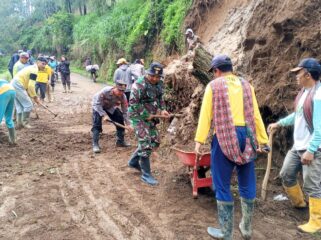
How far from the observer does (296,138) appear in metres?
4.40

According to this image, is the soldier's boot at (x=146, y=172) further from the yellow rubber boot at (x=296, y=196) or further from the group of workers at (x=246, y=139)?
the yellow rubber boot at (x=296, y=196)

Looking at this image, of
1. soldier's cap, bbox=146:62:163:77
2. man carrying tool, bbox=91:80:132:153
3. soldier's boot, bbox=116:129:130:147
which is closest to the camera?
soldier's cap, bbox=146:62:163:77

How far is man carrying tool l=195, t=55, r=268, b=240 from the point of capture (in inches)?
148

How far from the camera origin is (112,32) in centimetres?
2455

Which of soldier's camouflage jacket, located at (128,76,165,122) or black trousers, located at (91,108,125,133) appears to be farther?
black trousers, located at (91,108,125,133)

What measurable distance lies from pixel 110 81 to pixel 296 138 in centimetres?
1933

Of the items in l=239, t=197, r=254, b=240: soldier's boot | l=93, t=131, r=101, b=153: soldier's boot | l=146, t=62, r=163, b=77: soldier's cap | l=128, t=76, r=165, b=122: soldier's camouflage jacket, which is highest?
l=146, t=62, r=163, b=77: soldier's cap

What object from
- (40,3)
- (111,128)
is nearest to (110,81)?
(111,128)

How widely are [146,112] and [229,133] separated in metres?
2.25

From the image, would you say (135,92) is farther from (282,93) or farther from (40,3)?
(40,3)

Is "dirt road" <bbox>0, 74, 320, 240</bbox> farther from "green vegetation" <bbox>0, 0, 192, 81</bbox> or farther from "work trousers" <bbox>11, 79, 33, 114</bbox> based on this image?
"green vegetation" <bbox>0, 0, 192, 81</bbox>

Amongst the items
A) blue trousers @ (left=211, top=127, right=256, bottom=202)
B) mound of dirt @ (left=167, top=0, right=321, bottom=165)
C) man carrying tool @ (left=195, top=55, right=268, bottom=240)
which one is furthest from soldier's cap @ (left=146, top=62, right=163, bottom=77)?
blue trousers @ (left=211, top=127, right=256, bottom=202)

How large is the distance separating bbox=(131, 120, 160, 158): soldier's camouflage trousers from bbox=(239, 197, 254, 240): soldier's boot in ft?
6.71

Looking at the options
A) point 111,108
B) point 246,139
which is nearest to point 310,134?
point 246,139
